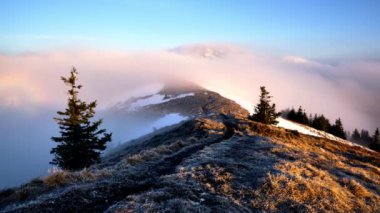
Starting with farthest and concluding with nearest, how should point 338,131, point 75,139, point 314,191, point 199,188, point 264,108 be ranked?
point 338,131 → point 264,108 → point 75,139 → point 314,191 → point 199,188

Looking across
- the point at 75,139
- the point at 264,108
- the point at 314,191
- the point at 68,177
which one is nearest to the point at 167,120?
the point at 264,108

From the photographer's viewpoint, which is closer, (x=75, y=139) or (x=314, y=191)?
(x=314, y=191)

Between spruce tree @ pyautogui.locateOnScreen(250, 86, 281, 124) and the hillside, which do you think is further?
spruce tree @ pyautogui.locateOnScreen(250, 86, 281, 124)

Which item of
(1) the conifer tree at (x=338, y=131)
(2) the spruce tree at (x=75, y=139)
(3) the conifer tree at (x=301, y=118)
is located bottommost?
(1) the conifer tree at (x=338, y=131)

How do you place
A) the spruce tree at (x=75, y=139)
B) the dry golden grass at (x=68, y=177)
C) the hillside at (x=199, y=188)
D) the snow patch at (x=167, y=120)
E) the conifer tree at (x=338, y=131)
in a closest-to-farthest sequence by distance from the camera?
the hillside at (x=199, y=188), the dry golden grass at (x=68, y=177), the spruce tree at (x=75, y=139), the conifer tree at (x=338, y=131), the snow patch at (x=167, y=120)

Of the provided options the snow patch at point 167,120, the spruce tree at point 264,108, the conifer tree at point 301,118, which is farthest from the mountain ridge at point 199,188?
the snow patch at point 167,120

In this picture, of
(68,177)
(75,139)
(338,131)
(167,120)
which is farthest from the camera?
(167,120)

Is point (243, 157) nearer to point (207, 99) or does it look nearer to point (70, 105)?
point (70, 105)

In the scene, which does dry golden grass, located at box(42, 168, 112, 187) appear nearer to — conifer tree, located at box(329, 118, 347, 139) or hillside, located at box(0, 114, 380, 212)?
hillside, located at box(0, 114, 380, 212)

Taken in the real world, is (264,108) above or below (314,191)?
below

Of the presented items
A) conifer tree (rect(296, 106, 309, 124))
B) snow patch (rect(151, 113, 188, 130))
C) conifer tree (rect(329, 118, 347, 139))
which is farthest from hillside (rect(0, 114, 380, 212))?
snow patch (rect(151, 113, 188, 130))

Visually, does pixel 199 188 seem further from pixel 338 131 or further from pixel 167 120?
pixel 167 120

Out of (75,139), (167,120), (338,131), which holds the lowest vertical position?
(167,120)

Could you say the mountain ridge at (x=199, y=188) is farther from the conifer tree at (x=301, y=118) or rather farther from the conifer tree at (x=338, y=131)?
the conifer tree at (x=301, y=118)
